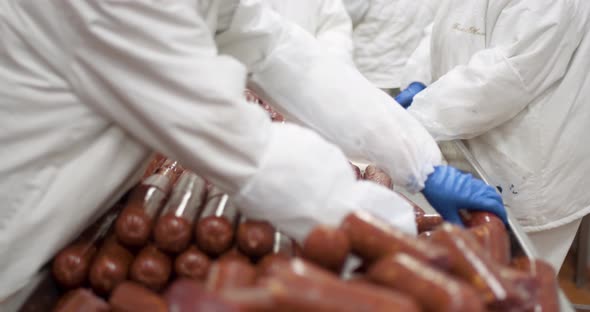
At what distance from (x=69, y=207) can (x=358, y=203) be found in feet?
1.90

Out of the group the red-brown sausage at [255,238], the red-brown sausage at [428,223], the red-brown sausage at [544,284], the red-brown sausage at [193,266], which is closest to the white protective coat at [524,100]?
the red-brown sausage at [428,223]

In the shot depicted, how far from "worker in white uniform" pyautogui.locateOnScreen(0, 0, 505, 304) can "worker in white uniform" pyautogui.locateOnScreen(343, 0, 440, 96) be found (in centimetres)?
210

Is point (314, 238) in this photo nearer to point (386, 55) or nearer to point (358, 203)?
point (358, 203)

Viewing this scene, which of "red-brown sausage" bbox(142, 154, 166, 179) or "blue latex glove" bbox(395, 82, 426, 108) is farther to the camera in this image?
"blue latex glove" bbox(395, 82, 426, 108)

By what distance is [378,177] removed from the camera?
154cm

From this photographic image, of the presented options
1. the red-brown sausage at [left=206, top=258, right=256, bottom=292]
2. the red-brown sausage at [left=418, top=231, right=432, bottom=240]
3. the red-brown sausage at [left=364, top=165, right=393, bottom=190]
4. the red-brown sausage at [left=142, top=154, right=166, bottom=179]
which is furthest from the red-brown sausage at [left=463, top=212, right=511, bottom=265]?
the red-brown sausage at [left=142, top=154, right=166, bottom=179]

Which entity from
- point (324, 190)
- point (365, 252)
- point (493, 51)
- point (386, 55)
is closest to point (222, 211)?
point (324, 190)

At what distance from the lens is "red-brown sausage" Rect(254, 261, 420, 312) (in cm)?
60

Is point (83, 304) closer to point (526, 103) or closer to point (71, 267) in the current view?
point (71, 267)

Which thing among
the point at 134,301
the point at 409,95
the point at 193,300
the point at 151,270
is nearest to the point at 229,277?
the point at 193,300

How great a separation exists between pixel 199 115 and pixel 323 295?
0.47m

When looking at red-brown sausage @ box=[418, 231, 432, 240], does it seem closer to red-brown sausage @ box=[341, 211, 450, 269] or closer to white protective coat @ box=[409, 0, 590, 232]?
red-brown sausage @ box=[341, 211, 450, 269]

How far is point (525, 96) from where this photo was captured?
1.86 meters

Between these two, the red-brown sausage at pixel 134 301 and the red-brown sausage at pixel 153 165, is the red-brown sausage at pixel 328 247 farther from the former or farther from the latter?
the red-brown sausage at pixel 153 165
